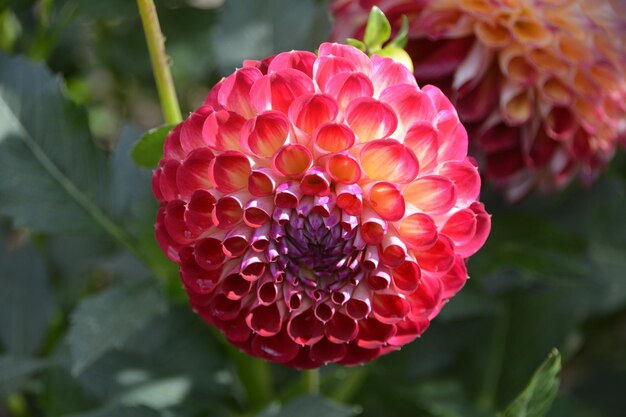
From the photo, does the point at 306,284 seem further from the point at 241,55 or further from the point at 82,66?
the point at 82,66

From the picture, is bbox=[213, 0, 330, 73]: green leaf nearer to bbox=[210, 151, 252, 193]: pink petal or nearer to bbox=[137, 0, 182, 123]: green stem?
bbox=[137, 0, 182, 123]: green stem

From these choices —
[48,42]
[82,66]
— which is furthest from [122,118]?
[48,42]

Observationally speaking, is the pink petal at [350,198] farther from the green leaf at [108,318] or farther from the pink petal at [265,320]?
the green leaf at [108,318]

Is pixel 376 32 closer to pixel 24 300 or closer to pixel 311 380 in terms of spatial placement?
pixel 311 380

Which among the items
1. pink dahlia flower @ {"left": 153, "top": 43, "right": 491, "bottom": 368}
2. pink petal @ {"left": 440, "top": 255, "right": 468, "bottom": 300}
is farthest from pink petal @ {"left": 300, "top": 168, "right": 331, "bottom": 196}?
pink petal @ {"left": 440, "top": 255, "right": 468, "bottom": 300}

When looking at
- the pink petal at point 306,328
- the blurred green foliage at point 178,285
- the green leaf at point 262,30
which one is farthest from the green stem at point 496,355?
the pink petal at point 306,328

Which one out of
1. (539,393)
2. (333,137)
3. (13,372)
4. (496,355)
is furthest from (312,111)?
(496,355)
